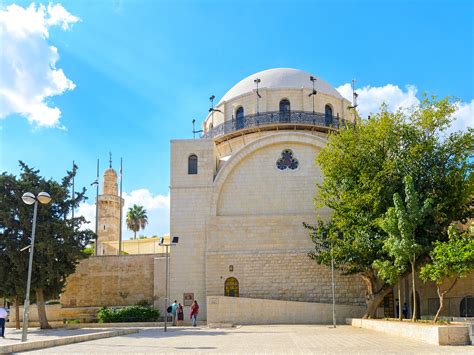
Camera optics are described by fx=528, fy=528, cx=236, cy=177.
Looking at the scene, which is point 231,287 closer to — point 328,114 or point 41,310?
point 41,310

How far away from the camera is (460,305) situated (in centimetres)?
2280

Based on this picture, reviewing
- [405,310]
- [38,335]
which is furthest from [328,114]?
[38,335]

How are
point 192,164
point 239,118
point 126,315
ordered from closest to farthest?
point 126,315
point 192,164
point 239,118

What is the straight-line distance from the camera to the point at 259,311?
2198 centimetres

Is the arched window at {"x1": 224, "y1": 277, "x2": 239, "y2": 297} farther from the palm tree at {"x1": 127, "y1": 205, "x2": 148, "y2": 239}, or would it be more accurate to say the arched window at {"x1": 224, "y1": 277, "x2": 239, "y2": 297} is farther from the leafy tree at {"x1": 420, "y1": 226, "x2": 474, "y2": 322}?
the palm tree at {"x1": 127, "y1": 205, "x2": 148, "y2": 239}

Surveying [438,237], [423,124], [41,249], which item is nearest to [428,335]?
[438,237]

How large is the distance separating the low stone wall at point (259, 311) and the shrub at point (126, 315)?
3.17 meters

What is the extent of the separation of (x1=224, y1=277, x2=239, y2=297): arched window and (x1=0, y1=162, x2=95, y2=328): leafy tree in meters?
7.10

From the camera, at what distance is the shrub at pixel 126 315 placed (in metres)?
23.0

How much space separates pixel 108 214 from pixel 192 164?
1929 cm

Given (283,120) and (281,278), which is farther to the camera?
(283,120)

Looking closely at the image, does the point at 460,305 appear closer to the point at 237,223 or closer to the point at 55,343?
the point at 237,223

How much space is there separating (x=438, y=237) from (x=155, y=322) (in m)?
12.3

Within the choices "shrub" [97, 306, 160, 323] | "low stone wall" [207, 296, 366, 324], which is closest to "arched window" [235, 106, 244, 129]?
"low stone wall" [207, 296, 366, 324]
